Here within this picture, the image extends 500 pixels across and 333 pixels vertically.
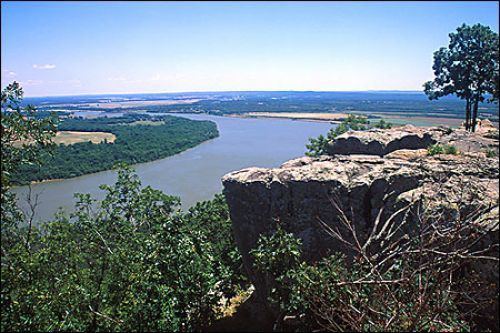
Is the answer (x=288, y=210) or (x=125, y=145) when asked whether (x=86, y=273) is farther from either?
(x=125, y=145)

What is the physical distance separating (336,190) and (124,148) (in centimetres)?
3983

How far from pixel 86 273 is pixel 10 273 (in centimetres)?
150

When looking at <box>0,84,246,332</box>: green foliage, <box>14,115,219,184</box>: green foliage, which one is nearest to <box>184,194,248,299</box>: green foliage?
<box>0,84,246,332</box>: green foliage

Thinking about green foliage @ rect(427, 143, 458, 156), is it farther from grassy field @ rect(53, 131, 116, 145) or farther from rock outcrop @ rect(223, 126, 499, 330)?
grassy field @ rect(53, 131, 116, 145)

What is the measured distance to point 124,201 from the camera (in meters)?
8.39

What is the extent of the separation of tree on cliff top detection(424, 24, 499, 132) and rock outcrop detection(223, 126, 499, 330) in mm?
5768

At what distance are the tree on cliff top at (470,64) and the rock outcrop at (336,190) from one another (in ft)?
18.9

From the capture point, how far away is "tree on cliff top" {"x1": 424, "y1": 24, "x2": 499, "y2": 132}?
1252cm

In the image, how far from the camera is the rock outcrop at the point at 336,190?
6215 mm

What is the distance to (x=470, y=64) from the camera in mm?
12953

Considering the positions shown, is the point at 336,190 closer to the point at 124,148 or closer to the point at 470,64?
the point at 470,64

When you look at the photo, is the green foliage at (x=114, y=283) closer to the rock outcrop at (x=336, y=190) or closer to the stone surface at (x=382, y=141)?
the rock outcrop at (x=336, y=190)

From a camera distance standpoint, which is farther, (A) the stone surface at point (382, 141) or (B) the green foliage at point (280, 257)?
(A) the stone surface at point (382, 141)

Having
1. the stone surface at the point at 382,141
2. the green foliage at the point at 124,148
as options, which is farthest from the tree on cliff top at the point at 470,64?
the green foliage at the point at 124,148
